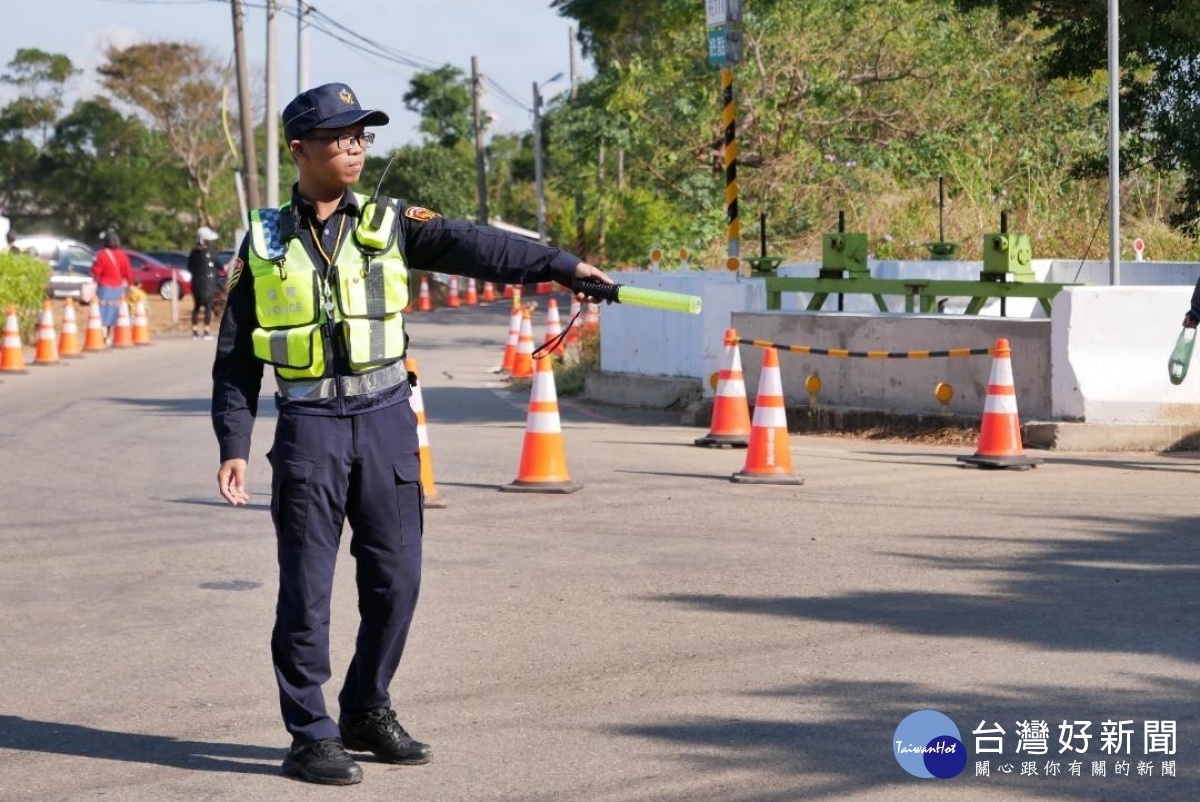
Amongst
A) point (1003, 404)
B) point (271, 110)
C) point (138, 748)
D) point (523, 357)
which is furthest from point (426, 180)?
point (138, 748)

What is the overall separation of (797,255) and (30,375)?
10.9 meters

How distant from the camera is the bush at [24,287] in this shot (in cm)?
2845

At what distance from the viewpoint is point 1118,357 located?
13.5 metres

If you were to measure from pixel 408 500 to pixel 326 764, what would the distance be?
0.80 metres

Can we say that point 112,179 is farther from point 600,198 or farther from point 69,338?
point 69,338

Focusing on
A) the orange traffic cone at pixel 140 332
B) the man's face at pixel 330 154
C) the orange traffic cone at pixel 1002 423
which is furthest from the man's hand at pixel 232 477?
the orange traffic cone at pixel 140 332

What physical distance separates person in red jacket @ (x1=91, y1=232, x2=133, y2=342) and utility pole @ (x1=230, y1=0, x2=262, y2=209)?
30.8 ft

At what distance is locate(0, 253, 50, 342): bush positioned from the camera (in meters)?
28.5

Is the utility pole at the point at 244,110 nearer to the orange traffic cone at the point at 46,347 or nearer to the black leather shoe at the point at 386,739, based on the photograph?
Answer: the orange traffic cone at the point at 46,347

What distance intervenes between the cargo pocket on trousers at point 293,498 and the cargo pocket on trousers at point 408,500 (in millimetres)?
267

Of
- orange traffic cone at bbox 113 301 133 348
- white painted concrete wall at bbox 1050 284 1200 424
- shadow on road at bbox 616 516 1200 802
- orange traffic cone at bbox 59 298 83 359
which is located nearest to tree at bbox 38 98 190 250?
orange traffic cone at bbox 113 301 133 348

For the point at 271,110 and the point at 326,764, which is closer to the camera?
the point at 326,764

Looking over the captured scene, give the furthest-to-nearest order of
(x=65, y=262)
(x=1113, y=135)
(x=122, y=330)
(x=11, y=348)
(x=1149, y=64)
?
(x=65, y=262) → (x=122, y=330) → (x=11, y=348) → (x=1149, y=64) → (x=1113, y=135)

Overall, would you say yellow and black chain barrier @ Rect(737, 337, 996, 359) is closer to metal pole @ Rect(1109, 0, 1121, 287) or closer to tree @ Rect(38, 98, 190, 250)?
metal pole @ Rect(1109, 0, 1121, 287)
